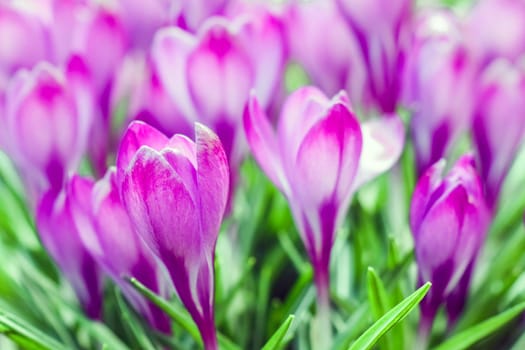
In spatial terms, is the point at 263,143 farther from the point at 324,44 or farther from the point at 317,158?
the point at 324,44

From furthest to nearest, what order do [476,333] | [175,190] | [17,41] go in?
[17,41]
[476,333]
[175,190]

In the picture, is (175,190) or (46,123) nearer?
(175,190)

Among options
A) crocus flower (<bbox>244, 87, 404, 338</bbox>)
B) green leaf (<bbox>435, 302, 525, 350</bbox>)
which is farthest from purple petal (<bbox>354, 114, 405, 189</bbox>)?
green leaf (<bbox>435, 302, 525, 350</bbox>)

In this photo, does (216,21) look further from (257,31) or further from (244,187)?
(244,187)

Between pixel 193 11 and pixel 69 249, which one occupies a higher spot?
pixel 193 11

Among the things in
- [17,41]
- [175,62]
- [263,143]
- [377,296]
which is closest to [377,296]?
[377,296]

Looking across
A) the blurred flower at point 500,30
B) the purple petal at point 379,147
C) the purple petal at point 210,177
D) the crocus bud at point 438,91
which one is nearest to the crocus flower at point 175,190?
the purple petal at point 210,177

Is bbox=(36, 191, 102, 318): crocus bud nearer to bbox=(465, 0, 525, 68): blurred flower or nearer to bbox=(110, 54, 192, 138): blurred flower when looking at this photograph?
bbox=(110, 54, 192, 138): blurred flower
